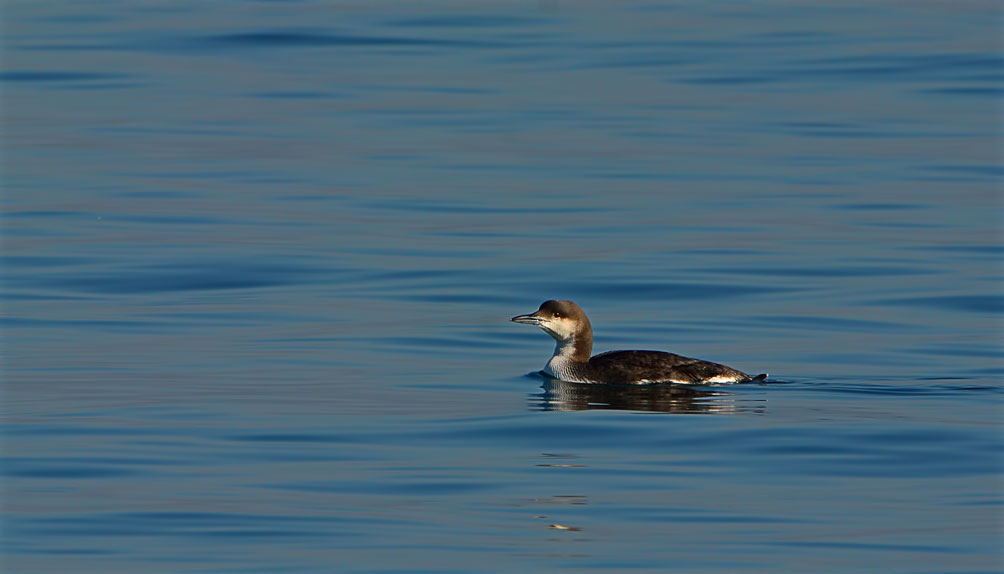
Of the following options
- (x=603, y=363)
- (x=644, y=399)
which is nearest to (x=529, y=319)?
(x=603, y=363)

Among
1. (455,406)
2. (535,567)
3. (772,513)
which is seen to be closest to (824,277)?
(455,406)

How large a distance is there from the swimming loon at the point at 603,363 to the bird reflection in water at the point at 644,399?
0.08 meters

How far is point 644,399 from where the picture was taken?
1551 centimetres

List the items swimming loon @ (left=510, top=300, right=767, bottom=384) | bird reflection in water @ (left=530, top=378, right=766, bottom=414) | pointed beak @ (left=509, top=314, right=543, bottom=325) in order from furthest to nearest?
pointed beak @ (left=509, top=314, right=543, bottom=325)
swimming loon @ (left=510, top=300, right=767, bottom=384)
bird reflection in water @ (left=530, top=378, right=766, bottom=414)

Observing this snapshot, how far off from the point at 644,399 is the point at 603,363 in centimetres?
98

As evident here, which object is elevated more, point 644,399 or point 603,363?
point 603,363

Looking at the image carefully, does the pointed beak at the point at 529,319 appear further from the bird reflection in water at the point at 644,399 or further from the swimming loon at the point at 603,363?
the bird reflection in water at the point at 644,399

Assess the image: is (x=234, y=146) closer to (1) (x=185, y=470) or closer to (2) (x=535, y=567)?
(1) (x=185, y=470)

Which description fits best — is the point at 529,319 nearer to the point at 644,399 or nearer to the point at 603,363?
the point at 603,363

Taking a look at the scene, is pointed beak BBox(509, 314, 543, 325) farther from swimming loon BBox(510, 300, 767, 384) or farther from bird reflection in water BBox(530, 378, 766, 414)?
bird reflection in water BBox(530, 378, 766, 414)

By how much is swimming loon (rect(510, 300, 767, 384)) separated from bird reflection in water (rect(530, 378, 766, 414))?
84 millimetres

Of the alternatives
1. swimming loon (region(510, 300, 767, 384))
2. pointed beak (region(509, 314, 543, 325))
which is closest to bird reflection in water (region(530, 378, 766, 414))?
swimming loon (region(510, 300, 767, 384))

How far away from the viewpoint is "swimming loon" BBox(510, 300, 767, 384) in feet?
51.9

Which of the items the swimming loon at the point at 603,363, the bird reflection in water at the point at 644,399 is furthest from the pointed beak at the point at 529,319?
the bird reflection in water at the point at 644,399
